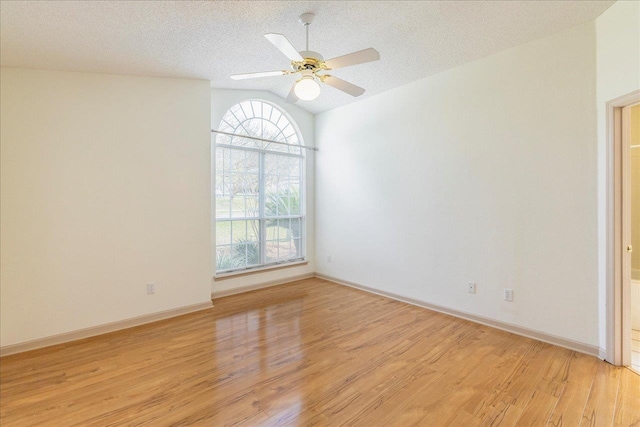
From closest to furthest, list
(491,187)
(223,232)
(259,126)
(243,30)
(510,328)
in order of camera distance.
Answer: (243,30), (510,328), (491,187), (223,232), (259,126)

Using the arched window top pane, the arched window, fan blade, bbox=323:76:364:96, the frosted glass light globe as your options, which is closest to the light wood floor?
the arched window

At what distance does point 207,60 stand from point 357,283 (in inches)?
141

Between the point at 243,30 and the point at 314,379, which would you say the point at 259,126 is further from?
the point at 314,379

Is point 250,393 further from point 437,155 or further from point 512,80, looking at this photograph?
point 512,80

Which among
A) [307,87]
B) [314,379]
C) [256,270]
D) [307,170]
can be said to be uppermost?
[307,87]

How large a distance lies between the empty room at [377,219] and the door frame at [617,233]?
0.02 metres

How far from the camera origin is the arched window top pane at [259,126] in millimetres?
4438

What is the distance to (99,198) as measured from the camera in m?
3.12

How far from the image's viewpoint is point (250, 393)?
2125mm

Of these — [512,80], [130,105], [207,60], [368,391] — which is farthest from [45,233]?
[512,80]

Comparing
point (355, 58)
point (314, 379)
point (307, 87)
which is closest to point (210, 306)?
point (314, 379)

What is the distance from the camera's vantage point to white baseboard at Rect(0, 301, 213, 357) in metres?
2.74

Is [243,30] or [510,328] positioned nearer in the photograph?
[243,30]

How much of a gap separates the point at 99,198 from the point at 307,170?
Result: 309 cm
